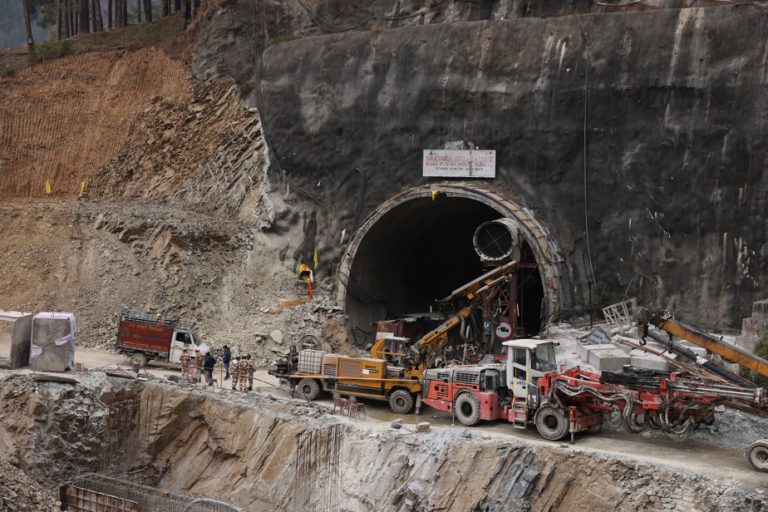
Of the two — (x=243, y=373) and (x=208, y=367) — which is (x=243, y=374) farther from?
(x=208, y=367)

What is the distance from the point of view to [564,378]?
18734 mm

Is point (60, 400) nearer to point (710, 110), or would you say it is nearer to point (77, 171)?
point (77, 171)

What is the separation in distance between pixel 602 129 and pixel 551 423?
34.7 ft

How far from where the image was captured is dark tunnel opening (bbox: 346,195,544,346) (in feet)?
95.9

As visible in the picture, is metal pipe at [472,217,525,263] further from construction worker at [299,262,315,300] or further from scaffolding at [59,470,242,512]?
scaffolding at [59,470,242,512]

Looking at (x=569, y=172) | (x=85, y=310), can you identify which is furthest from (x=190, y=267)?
(x=569, y=172)

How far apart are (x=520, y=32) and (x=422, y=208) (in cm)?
646

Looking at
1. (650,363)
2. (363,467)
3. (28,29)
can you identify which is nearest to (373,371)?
(363,467)

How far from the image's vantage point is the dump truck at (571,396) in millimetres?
17391

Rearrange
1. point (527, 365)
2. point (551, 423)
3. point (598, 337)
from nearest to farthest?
point (551, 423) < point (527, 365) < point (598, 337)

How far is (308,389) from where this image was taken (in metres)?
23.2

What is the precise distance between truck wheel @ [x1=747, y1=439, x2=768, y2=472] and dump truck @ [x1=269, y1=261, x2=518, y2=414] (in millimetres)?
8165

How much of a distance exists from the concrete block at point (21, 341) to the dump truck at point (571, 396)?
35.8ft

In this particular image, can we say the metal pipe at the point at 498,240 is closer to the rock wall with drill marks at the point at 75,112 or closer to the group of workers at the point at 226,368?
the group of workers at the point at 226,368
